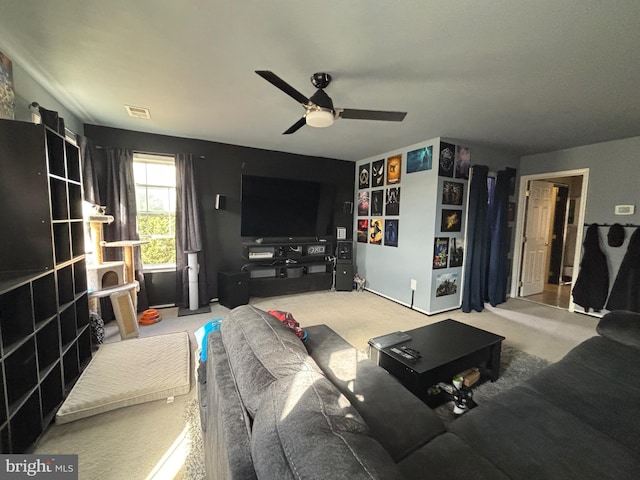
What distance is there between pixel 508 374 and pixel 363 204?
337 cm

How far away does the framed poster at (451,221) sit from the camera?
3.56 meters

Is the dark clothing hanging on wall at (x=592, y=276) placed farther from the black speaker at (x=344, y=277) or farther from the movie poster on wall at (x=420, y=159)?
the black speaker at (x=344, y=277)

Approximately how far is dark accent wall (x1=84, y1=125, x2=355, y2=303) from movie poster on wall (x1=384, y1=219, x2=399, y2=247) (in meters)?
1.73

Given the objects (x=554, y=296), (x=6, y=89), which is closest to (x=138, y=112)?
(x=6, y=89)

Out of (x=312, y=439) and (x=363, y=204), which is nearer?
(x=312, y=439)

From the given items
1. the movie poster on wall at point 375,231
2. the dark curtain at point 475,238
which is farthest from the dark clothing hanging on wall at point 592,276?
the movie poster on wall at point 375,231

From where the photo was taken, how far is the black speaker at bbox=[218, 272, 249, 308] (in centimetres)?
372

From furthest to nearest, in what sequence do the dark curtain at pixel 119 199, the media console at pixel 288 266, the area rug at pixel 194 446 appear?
the media console at pixel 288 266
the dark curtain at pixel 119 199
the area rug at pixel 194 446

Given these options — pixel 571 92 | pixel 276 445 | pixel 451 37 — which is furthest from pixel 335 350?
pixel 571 92

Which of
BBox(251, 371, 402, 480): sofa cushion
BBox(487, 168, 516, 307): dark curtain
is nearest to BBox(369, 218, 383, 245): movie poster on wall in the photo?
BBox(487, 168, 516, 307): dark curtain

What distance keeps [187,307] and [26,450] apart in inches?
90.0

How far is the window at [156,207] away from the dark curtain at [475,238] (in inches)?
171

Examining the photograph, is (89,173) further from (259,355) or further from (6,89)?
(259,355)

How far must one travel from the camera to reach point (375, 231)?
4.60 meters
